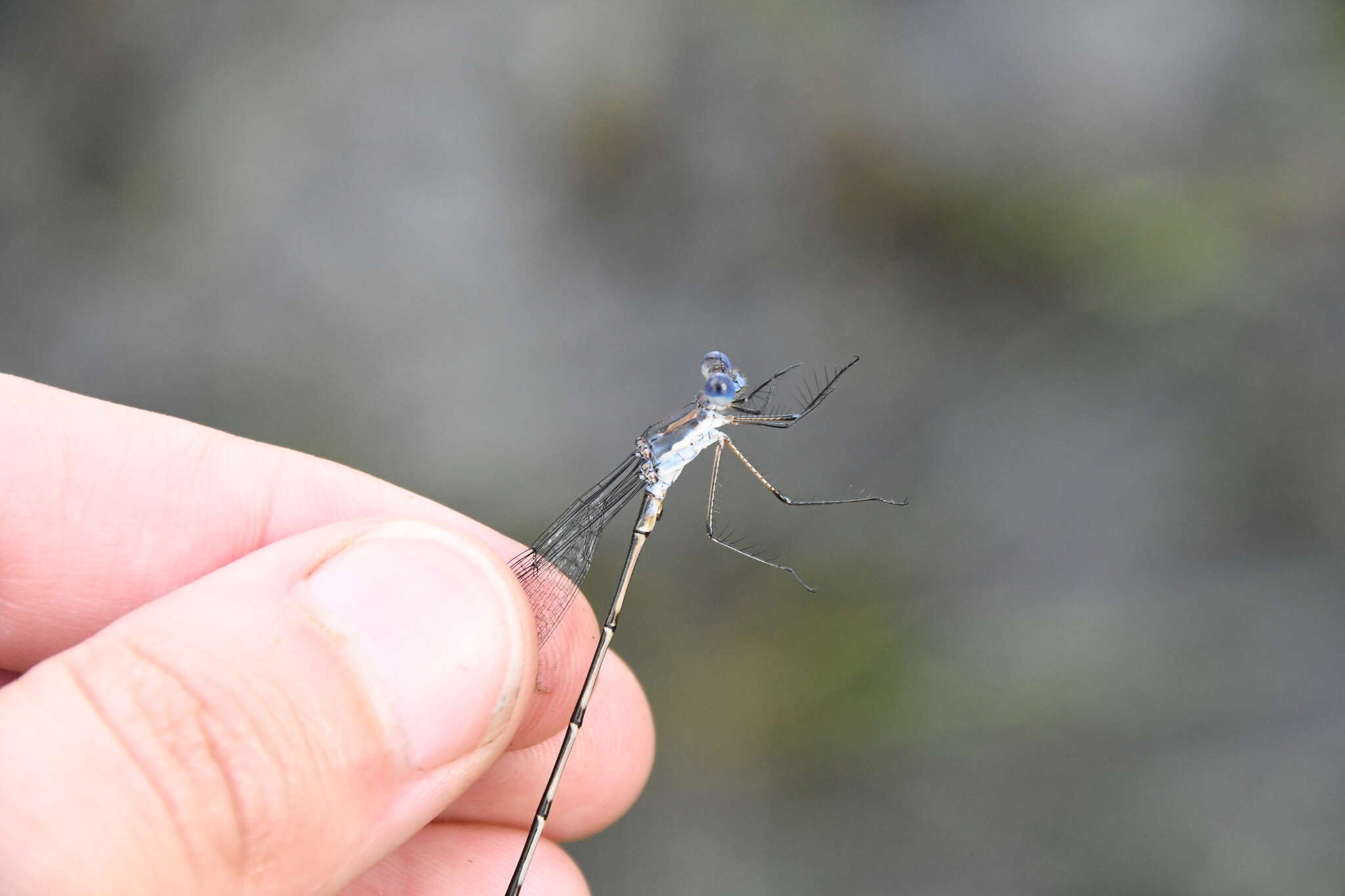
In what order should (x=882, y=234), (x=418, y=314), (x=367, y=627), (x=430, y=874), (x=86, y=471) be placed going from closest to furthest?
1. (x=367, y=627)
2. (x=86, y=471)
3. (x=430, y=874)
4. (x=882, y=234)
5. (x=418, y=314)

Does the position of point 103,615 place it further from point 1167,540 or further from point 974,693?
point 1167,540

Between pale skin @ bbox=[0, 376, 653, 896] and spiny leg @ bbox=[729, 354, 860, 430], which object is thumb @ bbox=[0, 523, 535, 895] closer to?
pale skin @ bbox=[0, 376, 653, 896]

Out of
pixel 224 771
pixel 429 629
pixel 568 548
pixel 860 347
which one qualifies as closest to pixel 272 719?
pixel 224 771

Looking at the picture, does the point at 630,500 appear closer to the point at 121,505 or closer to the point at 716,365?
the point at 716,365

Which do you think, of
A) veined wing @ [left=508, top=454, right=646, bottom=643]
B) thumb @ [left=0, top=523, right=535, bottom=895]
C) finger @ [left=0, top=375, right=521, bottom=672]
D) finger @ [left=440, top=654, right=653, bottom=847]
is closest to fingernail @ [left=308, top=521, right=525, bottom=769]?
→ thumb @ [left=0, top=523, right=535, bottom=895]

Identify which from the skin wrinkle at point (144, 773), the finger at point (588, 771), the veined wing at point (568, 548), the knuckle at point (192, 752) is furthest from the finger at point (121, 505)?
the skin wrinkle at point (144, 773)

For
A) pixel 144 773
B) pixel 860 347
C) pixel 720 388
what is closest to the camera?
pixel 144 773

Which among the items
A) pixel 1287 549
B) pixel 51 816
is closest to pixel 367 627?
pixel 51 816
